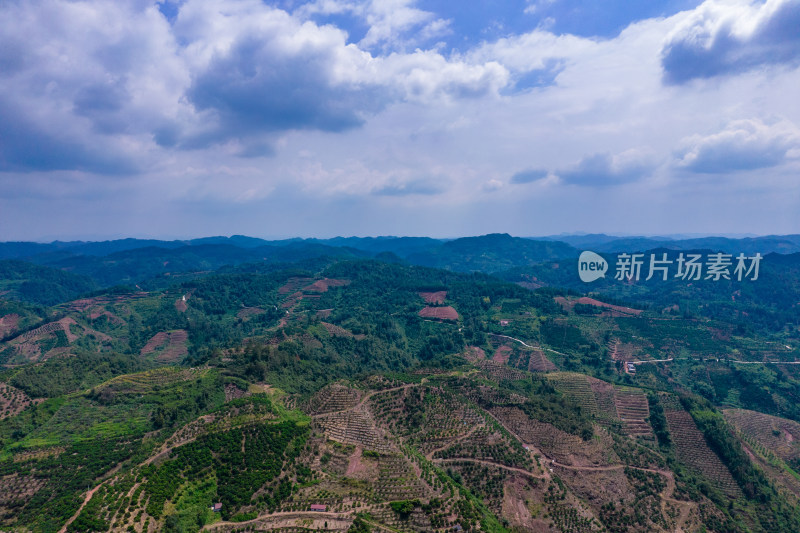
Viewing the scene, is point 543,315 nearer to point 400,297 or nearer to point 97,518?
point 400,297

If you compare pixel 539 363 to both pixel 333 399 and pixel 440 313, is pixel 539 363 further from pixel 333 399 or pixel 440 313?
pixel 333 399

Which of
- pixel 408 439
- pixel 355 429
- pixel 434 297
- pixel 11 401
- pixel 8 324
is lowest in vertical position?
pixel 8 324

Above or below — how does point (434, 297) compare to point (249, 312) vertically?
above

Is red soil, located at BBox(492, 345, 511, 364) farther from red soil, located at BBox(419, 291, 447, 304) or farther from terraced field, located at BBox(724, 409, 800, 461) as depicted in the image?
→ terraced field, located at BBox(724, 409, 800, 461)

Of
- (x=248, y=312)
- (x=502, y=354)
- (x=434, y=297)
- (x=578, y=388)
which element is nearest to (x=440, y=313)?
(x=434, y=297)

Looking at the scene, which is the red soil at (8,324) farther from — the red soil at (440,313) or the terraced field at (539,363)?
the terraced field at (539,363)

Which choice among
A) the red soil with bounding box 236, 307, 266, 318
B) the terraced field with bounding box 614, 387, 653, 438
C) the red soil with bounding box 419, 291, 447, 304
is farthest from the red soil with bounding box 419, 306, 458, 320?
the terraced field with bounding box 614, 387, 653, 438

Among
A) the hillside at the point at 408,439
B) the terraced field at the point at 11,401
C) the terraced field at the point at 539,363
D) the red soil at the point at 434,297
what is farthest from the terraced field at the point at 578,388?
the terraced field at the point at 11,401
